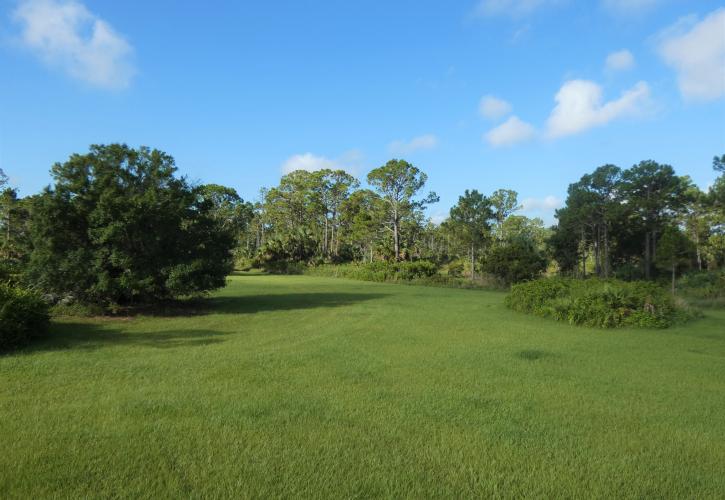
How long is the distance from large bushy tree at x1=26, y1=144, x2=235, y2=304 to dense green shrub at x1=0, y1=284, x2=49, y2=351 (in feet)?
9.14

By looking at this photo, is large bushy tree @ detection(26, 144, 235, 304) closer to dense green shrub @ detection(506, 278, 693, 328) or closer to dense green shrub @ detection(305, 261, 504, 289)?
dense green shrub @ detection(506, 278, 693, 328)

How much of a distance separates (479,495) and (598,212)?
3475cm

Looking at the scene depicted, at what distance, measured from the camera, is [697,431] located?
4.24 meters

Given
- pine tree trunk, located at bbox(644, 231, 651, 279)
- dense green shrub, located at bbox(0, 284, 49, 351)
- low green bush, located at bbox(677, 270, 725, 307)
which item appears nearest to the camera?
dense green shrub, located at bbox(0, 284, 49, 351)

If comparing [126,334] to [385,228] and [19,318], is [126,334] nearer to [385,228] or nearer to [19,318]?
[19,318]

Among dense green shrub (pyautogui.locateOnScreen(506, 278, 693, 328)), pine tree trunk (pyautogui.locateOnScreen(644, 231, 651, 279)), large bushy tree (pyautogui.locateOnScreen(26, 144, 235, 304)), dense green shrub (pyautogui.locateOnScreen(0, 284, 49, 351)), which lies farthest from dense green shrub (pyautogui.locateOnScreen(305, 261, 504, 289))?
dense green shrub (pyautogui.locateOnScreen(0, 284, 49, 351))

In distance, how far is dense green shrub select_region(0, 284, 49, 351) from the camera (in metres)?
7.31

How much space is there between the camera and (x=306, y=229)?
48500 mm

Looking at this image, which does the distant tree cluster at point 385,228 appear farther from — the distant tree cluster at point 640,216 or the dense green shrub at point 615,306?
the dense green shrub at point 615,306

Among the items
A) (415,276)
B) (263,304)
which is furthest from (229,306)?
(415,276)

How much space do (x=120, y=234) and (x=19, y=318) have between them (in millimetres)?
4108

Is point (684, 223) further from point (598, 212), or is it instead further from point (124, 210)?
point (124, 210)

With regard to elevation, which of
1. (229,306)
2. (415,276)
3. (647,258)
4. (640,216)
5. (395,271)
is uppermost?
(640,216)

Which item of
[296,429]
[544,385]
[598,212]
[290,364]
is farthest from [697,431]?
[598,212]
